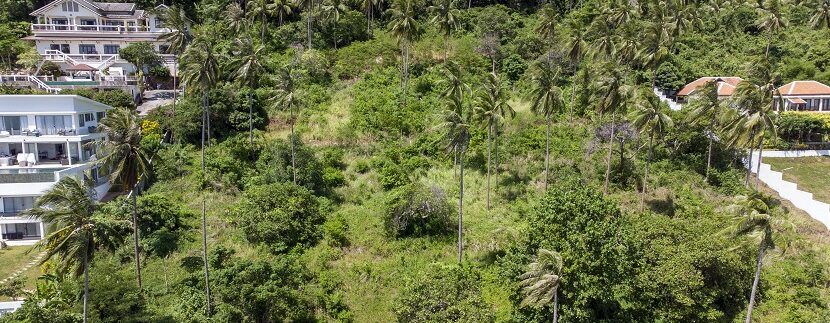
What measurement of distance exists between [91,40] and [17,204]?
122ft

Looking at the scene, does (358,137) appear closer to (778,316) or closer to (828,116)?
(778,316)

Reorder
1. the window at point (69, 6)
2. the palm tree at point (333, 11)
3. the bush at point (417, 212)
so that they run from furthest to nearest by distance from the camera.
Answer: the window at point (69, 6) < the palm tree at point (333, 11) < the bush at point (417, 212)

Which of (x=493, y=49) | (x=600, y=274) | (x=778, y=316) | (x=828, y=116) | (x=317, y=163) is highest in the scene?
(x=493, y=49)

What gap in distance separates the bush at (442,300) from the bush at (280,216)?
39.7ft

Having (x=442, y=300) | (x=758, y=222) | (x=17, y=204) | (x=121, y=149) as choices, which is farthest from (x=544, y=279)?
(x=17, y=204)

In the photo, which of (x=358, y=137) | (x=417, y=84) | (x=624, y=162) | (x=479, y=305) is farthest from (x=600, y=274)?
(x=417, y=84)

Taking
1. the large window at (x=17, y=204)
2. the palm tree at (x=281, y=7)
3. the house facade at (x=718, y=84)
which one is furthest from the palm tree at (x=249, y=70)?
the house facade at (x=718, y=84)

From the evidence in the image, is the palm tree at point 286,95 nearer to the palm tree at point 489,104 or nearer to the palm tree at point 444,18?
the palm tree at point 489,104

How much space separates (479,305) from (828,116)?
164 ft

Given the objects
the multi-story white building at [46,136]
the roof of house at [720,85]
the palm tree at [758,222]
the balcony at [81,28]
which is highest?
the balcony at [81,28]

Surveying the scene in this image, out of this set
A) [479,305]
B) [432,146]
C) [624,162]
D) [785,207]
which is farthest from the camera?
[432,146]

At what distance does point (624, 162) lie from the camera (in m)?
50.2

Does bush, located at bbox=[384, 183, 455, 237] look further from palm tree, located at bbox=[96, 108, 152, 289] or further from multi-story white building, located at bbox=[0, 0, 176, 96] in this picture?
multi-story white building, located at bbox=[0, 0, 176, 96]

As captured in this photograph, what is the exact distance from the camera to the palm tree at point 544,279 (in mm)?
30203
